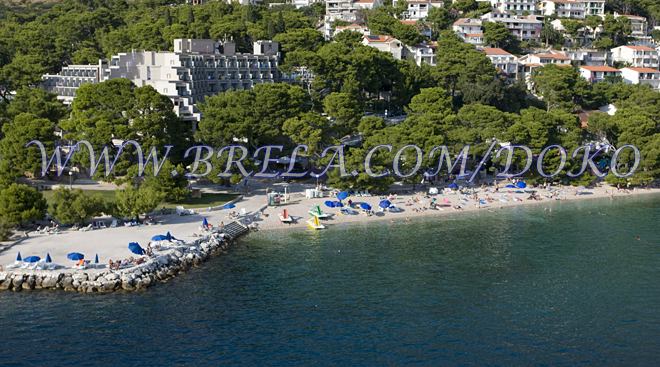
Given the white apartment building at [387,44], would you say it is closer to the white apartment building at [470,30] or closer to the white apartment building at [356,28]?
the white apartment building at [356,28]

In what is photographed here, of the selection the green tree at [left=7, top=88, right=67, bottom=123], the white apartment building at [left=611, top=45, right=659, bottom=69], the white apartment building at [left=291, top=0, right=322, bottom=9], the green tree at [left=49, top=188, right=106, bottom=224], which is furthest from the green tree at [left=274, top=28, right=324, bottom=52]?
the white apartment building at [left=611, top=45, right=659, bottom=69]

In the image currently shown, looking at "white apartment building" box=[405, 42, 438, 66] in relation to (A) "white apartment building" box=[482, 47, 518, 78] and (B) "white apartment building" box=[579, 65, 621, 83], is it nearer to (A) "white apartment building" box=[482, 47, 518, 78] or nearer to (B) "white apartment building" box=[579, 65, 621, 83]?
(A) "white apartment building" box=[482, 47, 518, 78]

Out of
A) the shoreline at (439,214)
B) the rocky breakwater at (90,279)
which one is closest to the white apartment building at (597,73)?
the shoreline at (439,214)

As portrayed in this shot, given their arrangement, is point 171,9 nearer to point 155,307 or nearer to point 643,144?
point 643,144

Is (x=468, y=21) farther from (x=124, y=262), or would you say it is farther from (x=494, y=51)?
(x=124, y=262)

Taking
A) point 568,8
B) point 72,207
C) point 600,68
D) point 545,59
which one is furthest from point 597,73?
point 72,207

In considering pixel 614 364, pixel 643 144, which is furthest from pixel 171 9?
pixel 614 364
